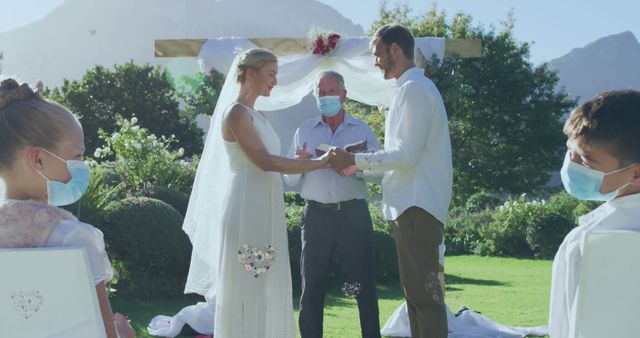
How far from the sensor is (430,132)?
15.5 feet

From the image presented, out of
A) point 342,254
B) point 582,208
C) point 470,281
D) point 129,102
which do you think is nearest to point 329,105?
point 342,254

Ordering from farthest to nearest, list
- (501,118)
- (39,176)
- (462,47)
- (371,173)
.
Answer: (501,118) < (462,47) < (371,173) < (39,176)

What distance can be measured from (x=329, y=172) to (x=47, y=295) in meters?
3.73

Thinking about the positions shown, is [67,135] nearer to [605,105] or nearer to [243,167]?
[605,105]

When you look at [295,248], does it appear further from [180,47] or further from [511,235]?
[511,235]

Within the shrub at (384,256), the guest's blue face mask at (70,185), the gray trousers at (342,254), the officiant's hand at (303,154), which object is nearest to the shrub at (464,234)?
the shrub at (384,256)

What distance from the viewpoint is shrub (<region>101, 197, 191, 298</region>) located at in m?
8.89

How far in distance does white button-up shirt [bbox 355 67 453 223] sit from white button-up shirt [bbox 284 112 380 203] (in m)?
0.74

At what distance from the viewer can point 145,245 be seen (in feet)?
29.2

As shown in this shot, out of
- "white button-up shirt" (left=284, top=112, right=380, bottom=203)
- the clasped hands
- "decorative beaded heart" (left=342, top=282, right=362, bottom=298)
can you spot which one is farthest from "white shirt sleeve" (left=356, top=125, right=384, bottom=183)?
"decorative beaded heart" (left=342, top=282, right=362, bottom=298)

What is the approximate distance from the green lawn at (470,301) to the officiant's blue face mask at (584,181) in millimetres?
4398

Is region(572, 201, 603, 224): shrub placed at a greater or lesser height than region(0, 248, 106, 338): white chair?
lesser

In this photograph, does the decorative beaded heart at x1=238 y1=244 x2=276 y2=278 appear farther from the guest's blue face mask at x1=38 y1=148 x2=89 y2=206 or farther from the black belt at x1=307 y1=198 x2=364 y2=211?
the guest's blue face mask at x1=38 y1=148 x2=89 y2=206

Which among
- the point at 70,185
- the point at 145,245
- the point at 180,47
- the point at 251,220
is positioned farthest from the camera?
the point at 145,245
